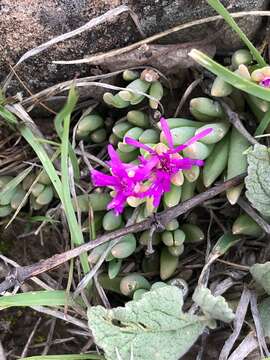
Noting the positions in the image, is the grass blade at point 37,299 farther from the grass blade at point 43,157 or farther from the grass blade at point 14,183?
the grass blade at point 14,183

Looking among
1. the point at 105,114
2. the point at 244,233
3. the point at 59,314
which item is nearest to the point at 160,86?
the point at 105,114

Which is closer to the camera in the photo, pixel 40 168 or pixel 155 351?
pixel 155 351

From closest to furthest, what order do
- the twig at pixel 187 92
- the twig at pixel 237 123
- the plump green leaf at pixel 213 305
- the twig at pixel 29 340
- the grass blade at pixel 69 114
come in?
the plump green leaf at pixel 213 305
the grass blade at pixel 69 114
the twig at pixel 237 123
the twig at pixel 187 92
the twig at pixel 29 340

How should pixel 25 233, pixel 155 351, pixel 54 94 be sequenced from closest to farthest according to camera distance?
1. pixel 155 351
2. pixel 54 94
3. pixel 25 233

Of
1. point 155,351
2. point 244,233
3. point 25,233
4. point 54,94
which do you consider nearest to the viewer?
point 155,351

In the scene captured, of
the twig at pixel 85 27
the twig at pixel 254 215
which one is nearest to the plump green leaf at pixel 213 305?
the twig at pixel 254 215

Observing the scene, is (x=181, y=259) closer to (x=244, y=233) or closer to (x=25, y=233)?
(x=244, y=233)

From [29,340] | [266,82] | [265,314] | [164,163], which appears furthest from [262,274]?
[29,340]
